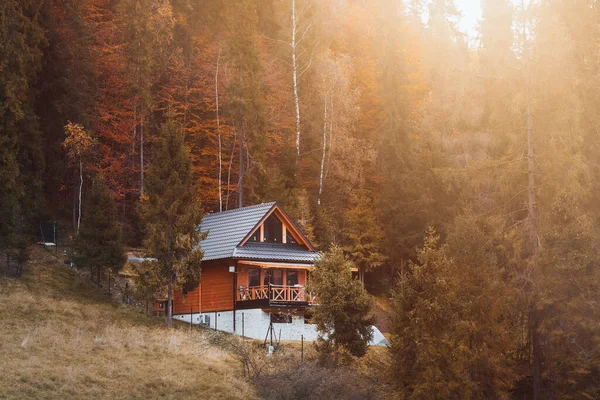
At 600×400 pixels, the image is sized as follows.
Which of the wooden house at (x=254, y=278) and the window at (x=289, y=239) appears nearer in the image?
the wooden house at (x=254, y=278)

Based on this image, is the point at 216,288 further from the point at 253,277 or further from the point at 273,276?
the point at 273,276

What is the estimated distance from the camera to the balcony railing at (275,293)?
36000 mm

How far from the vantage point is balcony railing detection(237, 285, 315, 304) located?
3600 centimetres

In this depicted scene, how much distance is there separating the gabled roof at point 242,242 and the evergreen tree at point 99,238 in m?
4.24

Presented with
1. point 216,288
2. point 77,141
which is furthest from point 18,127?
point 216,288

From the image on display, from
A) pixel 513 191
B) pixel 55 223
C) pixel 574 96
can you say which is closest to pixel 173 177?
pixel 55 223

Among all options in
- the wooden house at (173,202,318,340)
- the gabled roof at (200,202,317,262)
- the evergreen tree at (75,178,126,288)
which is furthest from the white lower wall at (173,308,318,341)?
the evergreen tree at (75,178,126,288)

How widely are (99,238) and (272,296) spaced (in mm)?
8665

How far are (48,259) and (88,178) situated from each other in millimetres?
7285

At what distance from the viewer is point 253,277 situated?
37719 mm

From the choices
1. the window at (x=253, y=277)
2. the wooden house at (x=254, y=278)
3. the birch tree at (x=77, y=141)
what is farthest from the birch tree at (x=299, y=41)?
the window at (x=253, y=277)

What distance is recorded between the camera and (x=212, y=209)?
4975 centimetres

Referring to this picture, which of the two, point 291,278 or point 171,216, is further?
point 291,278

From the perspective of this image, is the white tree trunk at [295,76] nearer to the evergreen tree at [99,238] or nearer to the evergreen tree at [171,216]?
the evergreen tree at [99,238]
